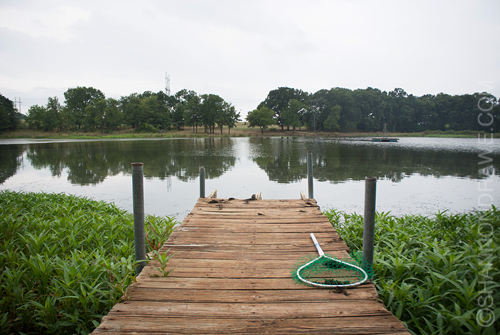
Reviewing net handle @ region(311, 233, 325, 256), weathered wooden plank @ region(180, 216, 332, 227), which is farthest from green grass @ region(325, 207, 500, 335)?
weathered wooden plank @ region(180, 216, 332, 227)

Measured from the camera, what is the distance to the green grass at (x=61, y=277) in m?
2.26

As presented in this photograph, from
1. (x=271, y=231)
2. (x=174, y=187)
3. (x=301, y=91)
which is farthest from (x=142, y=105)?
(x=271, y=231)

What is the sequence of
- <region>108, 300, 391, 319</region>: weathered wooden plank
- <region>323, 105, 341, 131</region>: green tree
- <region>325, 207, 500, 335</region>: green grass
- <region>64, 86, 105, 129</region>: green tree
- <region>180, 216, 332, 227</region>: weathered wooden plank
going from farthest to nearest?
<region>64, 86, 105, 129</region>: green tree, <region>323, 105, 341, 131</region>: green tree, <region>180, 216, 332, 227</region>: weathered wooden plank, <region>325, 207, 500, 335</region>: green grass, <region>108, 300, 391, 319</region>: weathered wooden plank

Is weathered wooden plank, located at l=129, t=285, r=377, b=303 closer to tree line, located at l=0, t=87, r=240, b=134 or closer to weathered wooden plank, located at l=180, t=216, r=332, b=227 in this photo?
weathered wooden plank, located at l=180, t=216, r=332, b=227

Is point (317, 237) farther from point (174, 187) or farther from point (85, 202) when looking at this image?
point (174, 187)

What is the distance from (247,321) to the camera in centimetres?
179

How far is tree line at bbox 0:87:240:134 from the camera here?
5272 centimetres

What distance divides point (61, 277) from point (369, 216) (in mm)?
2975

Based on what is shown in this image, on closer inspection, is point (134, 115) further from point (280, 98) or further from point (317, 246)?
point (317, 246)

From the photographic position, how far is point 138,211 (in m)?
2.60

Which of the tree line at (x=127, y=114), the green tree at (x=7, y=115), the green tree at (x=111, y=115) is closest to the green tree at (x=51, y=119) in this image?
the tree line at (x=127, y=114)

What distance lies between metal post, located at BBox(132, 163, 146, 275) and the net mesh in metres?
1.44

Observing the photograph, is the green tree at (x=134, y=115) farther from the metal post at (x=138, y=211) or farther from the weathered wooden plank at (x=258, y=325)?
the weathered wooden plank at (x=258, y=325)

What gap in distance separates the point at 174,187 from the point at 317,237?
6.42m
